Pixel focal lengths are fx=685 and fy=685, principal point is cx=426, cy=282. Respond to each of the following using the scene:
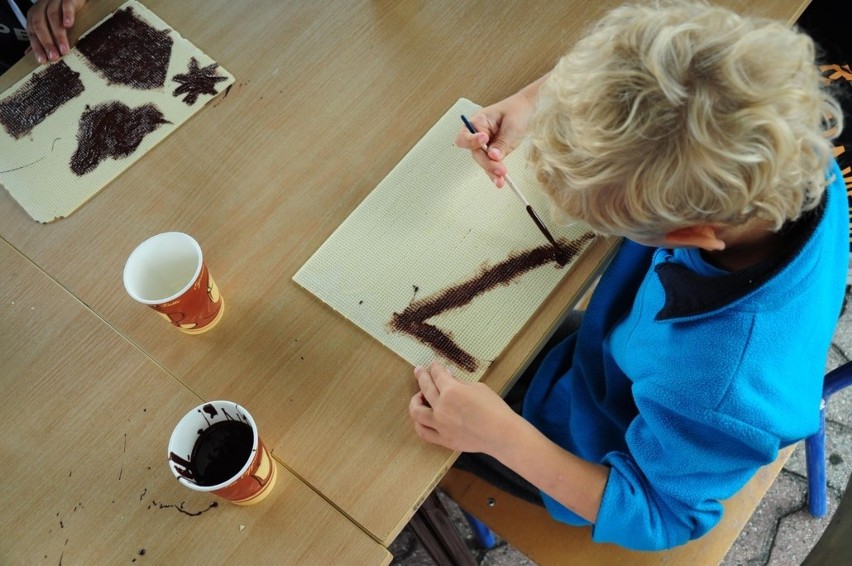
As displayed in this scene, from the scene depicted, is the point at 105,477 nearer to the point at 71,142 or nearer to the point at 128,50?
the point at 71,142

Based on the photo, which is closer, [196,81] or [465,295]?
[465,295]

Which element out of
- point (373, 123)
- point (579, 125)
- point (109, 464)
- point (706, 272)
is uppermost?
point (579, 125)

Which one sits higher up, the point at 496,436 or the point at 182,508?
the point at 496,436

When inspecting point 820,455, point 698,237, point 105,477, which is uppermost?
point 698,237

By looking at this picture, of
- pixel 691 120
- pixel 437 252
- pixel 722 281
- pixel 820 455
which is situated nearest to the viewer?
pixel 691 120

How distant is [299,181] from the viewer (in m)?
0.95

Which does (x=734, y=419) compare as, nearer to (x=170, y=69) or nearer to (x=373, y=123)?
(x=373, y=123)

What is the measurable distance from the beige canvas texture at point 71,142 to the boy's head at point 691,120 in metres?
0.66

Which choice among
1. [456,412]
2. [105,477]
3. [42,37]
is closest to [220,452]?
[105,477]

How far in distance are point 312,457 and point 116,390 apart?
0.27 metres

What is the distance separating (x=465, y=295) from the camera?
0.84 m

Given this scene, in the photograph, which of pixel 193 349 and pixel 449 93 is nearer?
pixel 193 349

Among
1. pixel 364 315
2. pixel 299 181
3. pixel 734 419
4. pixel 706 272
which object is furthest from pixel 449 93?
pixel 734 419

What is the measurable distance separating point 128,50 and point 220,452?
696 millimetres
